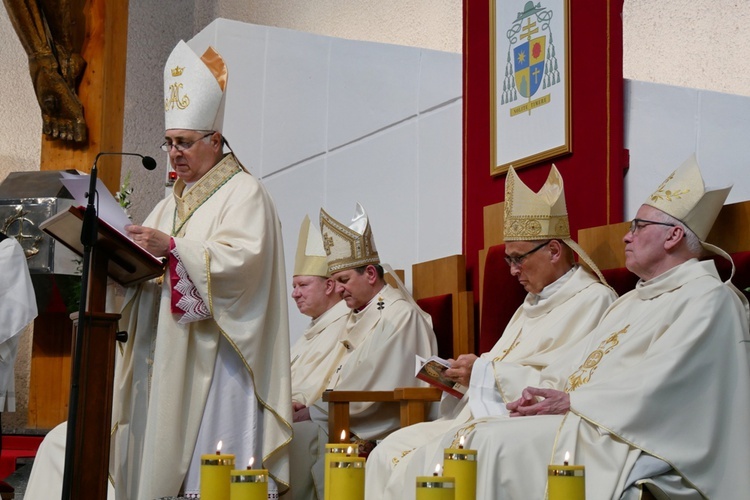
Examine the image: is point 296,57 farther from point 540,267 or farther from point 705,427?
point 705,427

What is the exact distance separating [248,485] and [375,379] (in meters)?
3.47

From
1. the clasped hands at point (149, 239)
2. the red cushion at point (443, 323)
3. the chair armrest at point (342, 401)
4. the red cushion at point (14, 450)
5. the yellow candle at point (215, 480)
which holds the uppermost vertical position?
the clasped hands at point (149, 239)

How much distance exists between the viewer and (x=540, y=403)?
367 cm

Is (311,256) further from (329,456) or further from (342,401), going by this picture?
(329,456)

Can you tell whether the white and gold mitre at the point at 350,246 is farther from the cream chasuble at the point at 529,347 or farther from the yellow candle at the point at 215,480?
the yellow candle at the point at 215,480

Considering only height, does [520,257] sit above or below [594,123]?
below

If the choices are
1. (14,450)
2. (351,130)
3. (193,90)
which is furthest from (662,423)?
(14,450)

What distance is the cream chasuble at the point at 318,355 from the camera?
5691mm

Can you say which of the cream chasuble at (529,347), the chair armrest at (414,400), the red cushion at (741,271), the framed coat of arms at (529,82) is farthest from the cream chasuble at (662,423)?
the framed coat of arms at (529,82)

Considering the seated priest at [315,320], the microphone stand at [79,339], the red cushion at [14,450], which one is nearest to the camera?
the microphone stand at [79,339]

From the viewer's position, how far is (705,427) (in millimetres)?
3404

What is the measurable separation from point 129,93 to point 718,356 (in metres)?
7.22

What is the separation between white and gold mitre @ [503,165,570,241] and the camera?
454cm

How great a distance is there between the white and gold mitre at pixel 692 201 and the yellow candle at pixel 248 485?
253 cm
